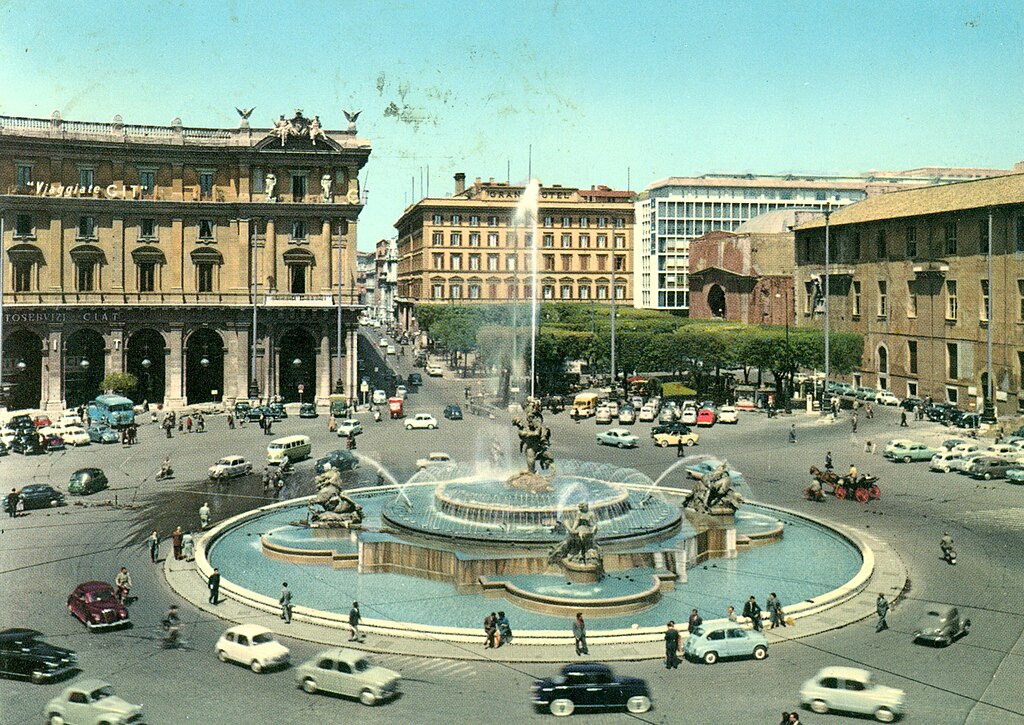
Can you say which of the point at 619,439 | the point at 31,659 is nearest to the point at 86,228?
the point at 619,439

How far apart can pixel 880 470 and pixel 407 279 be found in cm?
10384

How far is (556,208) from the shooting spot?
12662 centimetres

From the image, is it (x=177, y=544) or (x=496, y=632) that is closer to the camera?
(x=496, y=632)

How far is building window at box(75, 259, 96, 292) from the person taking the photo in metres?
70.8

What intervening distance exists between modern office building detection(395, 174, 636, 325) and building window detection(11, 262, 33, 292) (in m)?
59.2

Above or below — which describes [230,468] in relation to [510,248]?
below

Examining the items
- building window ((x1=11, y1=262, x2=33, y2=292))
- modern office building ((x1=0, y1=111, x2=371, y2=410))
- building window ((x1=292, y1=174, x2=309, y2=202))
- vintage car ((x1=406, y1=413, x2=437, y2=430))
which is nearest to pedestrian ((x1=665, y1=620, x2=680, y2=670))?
vintage car ((x1=406, y1=413, x2=437, y2=430))

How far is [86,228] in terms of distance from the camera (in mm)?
71000

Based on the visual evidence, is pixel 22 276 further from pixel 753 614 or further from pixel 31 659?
pixel 753 614

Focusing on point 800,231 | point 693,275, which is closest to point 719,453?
point 800,231

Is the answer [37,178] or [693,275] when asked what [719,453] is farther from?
[693,275]

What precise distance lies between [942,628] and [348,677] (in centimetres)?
1386

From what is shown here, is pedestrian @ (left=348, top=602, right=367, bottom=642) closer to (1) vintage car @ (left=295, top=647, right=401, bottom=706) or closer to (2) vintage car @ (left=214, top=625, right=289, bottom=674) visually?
(2) vintage car @ (left=214, top=625, right=289, bottom=674)

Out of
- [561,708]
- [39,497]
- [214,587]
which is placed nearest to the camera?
[561,708]
